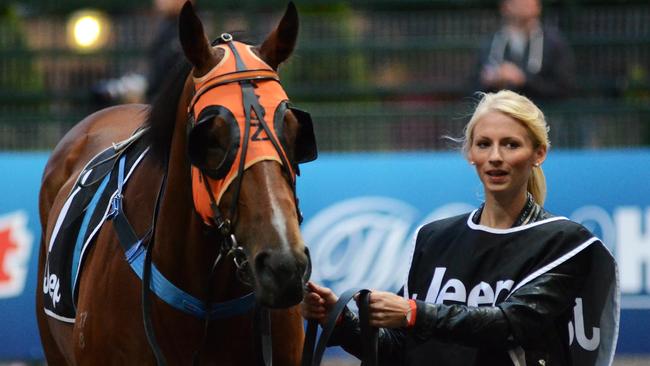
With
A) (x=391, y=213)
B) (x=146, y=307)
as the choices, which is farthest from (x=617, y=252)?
(x=146, y=307)

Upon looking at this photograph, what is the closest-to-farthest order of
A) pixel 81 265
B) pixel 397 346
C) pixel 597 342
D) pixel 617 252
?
pixel 597 342
pixel 397 346
pixel 81 265
pixel 617 252

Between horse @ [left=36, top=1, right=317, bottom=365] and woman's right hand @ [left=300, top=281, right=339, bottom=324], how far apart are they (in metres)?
0.16

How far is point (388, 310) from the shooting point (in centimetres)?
388

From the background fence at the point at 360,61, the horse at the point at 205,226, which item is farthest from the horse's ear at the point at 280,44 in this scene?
the background fence at the point at 360,61

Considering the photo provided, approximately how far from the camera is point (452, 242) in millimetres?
4211

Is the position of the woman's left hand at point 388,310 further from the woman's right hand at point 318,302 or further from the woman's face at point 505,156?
the woman's face at point 505,156

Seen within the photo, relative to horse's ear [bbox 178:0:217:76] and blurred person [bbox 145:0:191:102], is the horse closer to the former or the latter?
horse's ear [bbox 178:0:217:76]

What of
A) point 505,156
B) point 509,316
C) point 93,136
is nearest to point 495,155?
point 505,156

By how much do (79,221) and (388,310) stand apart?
75.3 inches

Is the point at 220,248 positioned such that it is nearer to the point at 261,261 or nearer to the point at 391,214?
the point at 261,261

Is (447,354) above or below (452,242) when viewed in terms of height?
below

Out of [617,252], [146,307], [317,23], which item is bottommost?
[617,252]

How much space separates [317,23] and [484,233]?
24.1 ft

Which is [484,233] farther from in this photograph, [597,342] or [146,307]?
[146,307]
